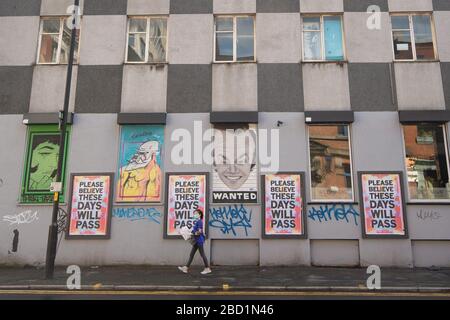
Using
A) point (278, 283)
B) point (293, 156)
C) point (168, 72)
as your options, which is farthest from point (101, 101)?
point (278, 283)

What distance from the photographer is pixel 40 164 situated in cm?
1231

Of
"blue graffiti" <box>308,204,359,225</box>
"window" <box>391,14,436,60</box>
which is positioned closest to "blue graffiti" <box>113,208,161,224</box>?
"blue graffiti" <box>308,204,359,225</box>

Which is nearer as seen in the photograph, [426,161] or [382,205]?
[382,205]

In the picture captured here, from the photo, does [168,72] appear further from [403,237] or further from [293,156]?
[403,237]

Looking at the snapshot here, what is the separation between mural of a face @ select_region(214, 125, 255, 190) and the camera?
1197cm

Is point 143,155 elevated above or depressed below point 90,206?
above

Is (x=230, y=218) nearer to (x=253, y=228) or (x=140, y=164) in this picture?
(x=253, y=228)

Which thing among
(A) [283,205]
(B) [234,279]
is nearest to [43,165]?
(B) [234,279]

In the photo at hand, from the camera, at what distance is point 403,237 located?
444 inches

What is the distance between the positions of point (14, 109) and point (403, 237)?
45.0 ft

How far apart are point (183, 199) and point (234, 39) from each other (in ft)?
19.8

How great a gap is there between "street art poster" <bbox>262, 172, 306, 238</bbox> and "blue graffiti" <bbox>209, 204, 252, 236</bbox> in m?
0.58

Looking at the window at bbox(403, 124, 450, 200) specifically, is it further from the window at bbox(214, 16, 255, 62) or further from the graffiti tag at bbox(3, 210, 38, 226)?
the graffiti tag at bbox(3, 210, 38, 226)

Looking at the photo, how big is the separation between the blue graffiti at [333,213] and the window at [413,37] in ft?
18.7
